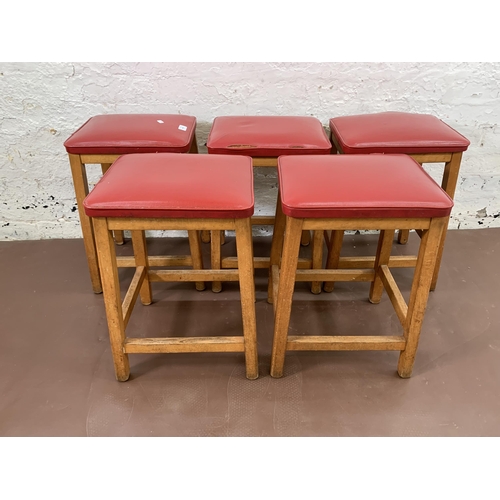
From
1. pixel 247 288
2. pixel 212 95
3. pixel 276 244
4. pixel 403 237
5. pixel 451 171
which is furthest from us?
pixel 403 237

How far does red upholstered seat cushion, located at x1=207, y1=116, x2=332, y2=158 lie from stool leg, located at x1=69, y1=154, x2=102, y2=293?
0.57m

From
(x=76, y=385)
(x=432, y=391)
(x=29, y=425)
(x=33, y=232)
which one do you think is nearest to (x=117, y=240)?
(x=33, y=232)

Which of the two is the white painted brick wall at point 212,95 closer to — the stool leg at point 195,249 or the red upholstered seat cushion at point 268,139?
the red upholstered seat cushion at point 268,139

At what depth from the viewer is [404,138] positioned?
197 centimetres

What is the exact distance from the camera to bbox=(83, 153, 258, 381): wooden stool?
1468mm

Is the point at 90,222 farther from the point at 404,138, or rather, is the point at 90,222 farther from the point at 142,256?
the point at 404,138

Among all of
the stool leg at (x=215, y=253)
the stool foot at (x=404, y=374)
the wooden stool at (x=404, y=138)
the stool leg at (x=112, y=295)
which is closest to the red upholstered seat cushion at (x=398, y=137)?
the wooden stool at (x=404, y=138)

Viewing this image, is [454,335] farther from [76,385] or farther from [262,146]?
[76,385]

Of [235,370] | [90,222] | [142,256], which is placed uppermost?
[90,222]

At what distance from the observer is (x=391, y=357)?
1.96m

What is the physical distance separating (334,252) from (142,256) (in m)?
0.89

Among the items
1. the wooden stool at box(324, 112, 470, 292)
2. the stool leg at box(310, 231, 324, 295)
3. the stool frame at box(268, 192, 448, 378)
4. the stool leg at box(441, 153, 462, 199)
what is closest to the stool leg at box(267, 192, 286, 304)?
the stool frame at box(268, 192, 448, 378)

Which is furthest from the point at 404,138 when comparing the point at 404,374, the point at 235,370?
the point at 235,370
